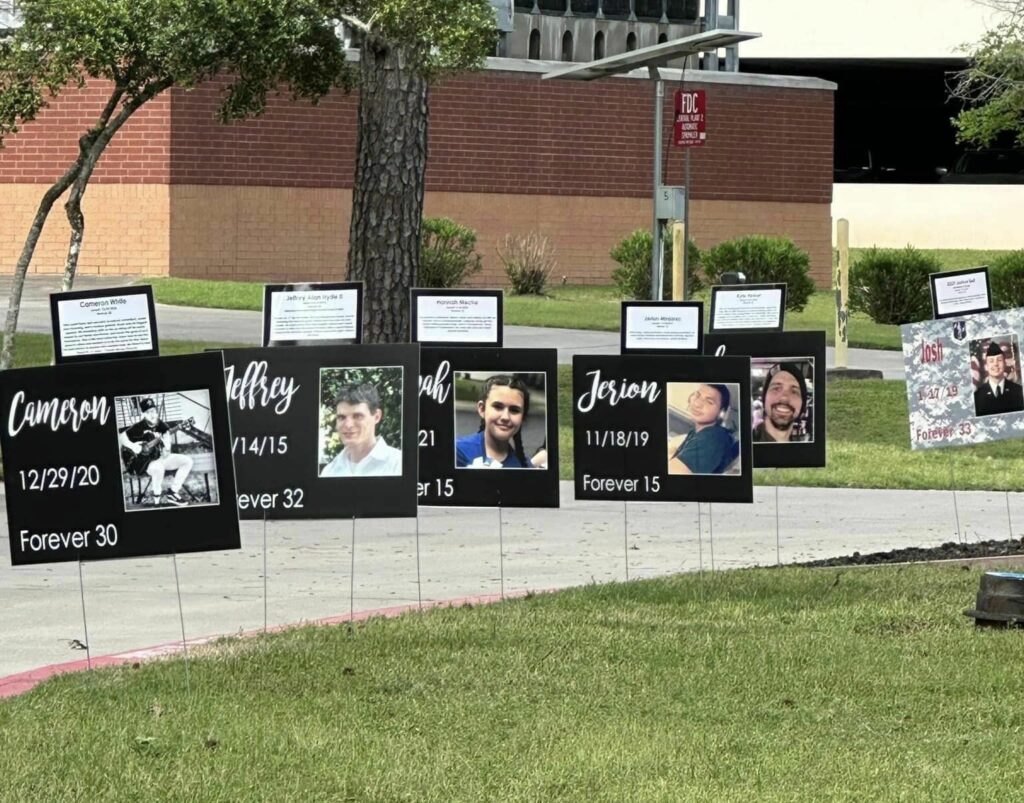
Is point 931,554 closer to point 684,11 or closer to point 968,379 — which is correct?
point 968,379

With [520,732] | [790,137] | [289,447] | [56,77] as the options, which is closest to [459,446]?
[289,447]

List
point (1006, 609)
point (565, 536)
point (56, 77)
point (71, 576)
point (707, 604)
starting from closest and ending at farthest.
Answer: point (1006, 609)
point (707, 604)
point (71, 576)
point (565, 536)
point (56, 77)

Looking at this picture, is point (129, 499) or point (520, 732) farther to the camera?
point (129, 499)

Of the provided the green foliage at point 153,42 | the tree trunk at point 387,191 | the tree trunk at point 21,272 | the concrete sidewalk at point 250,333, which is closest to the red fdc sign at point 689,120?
the concrete sidewalk at point 250,333

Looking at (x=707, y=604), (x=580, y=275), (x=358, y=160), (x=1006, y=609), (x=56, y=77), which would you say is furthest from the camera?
(x=580, y=275)

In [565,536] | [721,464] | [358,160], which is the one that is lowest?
[565,536]

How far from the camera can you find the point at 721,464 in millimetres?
9969

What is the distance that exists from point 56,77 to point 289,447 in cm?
845

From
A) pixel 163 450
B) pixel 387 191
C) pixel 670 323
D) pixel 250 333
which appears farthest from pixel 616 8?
pixel 163 450

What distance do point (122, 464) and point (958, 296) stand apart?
5.77 m

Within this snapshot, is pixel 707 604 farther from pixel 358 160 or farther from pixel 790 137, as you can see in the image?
pixel 790 137

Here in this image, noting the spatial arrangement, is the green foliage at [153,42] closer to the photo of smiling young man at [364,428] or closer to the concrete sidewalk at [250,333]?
the concrete sidewalk at [250,333]

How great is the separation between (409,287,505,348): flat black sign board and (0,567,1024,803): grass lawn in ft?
4.18

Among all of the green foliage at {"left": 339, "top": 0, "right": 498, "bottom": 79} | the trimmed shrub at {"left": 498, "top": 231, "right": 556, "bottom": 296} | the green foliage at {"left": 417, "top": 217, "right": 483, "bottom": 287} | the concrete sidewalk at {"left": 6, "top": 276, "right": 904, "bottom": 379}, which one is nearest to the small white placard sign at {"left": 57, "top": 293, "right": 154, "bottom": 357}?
the green foliage at {"left": 339, "top": 0, "right": 498, "bottom": 79}
